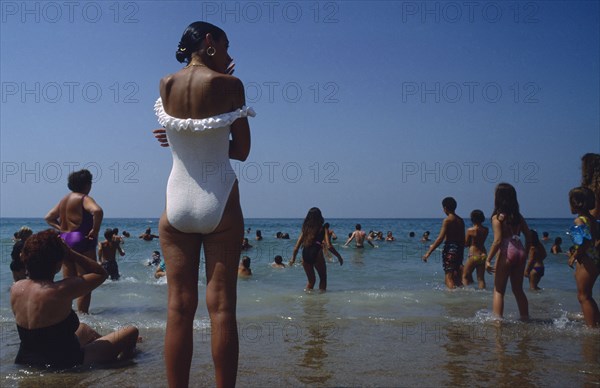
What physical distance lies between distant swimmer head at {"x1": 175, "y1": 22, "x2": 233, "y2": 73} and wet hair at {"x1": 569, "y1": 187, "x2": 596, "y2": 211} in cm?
428

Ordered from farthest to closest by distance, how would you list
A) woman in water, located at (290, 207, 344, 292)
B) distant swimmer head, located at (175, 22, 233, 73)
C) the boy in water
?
the boy in water < woman in water, located at (290, 207, 344, 292) < distant swimmer head, located at (175, 22, 233, 73)

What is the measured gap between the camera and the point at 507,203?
5.97 metres

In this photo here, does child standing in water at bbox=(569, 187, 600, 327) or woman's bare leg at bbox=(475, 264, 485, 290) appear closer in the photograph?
child standing in water at bbox=(569, 187, 600, 327)

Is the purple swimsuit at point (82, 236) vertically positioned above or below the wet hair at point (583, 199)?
below

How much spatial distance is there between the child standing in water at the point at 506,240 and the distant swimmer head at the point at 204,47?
4.34 meters

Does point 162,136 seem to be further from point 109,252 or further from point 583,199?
point 109,252

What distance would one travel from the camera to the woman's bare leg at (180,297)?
2516mm

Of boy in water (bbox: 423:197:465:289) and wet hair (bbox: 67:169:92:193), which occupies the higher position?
wet hair (bbox: 67:169:92:193)

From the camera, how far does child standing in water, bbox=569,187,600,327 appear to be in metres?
5.29

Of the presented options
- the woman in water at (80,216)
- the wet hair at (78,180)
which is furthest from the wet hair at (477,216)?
the wet hair at (78,180)

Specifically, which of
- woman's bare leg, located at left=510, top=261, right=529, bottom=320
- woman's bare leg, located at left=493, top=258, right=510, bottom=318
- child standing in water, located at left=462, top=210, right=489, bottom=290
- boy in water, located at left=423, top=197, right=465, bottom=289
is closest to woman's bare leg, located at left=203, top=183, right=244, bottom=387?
woman's bare leg, located at left=493, top=258, right=510, bottom=318

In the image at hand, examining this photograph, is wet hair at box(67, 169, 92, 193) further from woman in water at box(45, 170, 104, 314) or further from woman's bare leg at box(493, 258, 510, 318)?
woman's bare leg at box(493, 258, 510, 318)

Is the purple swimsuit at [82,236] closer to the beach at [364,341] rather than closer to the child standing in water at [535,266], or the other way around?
the beach at [364,341]

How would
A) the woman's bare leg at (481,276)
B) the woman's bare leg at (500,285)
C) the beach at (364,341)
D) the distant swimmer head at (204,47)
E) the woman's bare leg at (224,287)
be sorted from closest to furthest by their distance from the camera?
the woman's bare leg at (224,287)
the distant swimmer head at (204,47)
the beach at (364,341)
the woman's bare leg at (500,285)
the woman's bare leg at (481,276)
